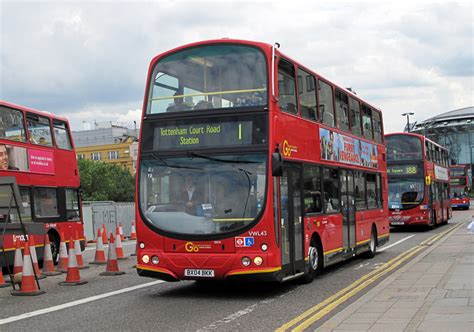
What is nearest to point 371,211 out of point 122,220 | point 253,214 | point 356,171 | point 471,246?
point 356,171

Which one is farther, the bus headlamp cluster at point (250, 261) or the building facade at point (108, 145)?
the building facade at point (108, 145)

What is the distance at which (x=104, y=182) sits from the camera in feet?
274

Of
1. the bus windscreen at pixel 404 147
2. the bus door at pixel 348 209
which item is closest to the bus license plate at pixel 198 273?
the bus door at pixel 348 209

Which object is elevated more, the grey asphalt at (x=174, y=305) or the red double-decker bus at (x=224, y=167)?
the red double-decker bus at (x=224, y=167)

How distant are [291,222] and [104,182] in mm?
74731

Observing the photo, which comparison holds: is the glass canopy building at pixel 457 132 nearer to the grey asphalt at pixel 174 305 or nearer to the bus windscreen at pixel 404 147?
the bus windscreen at pixel 404 147

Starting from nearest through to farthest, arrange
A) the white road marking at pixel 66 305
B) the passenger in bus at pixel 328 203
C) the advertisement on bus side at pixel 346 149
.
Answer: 1. the white road marking at pixel 66 305
2. the passenger in bus at pixel 328 203
3. the advertisement on bus side at pixel 346 149

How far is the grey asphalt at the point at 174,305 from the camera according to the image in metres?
8.11

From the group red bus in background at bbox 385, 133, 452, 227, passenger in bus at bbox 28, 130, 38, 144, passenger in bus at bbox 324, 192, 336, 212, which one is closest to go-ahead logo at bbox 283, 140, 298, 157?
passenger in bus at bbox 324, 192, 336, 212

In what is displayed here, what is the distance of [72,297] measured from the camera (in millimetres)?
10695

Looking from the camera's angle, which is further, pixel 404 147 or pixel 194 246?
pixel 404 147

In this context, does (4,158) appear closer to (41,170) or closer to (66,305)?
(41,170)

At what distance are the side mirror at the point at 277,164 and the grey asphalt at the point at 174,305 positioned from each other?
1956mm

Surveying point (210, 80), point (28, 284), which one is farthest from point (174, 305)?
point (210, 80)
